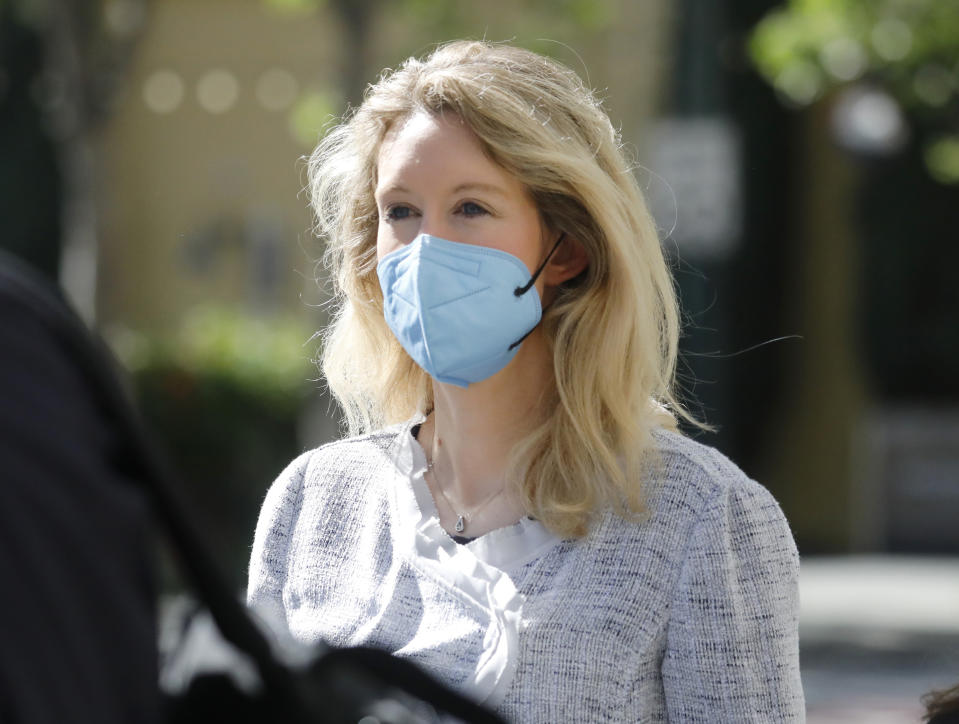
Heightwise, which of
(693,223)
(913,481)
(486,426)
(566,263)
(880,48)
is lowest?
(486,426)

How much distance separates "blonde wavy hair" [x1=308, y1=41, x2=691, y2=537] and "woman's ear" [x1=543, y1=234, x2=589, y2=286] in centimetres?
2

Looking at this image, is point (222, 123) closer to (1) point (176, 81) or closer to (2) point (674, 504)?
(1) point (176, 81)

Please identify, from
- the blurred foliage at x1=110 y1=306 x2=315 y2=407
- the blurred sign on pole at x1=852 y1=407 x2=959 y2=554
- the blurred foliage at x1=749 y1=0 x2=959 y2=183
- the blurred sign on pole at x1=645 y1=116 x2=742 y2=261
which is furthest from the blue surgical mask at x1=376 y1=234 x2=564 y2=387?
the blurred sign on pole at x1=852 y1=407 x2=959 y2=554

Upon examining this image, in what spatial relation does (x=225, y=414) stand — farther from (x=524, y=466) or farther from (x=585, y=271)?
(x=524, y=466)

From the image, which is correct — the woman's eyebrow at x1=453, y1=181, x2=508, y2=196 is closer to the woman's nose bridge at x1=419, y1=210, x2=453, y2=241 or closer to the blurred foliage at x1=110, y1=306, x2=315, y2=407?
the woman's nose bridge at x1=419, y1=210, x2=453, y2=241

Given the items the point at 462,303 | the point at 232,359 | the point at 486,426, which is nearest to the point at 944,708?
the point at 486,426

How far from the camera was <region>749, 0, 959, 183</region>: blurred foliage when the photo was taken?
30.7 ft

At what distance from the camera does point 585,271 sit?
2.61 meters

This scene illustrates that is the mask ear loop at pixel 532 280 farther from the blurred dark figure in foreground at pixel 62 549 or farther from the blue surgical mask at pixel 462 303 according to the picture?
the blurred dark figure in foreground at pixel 62 549

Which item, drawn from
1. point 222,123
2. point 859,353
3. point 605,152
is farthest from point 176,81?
point 605,152

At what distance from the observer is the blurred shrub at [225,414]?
9.62 metres

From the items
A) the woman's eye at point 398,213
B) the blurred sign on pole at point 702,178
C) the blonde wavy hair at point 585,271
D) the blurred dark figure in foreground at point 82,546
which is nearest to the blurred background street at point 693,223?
the blurred sign on pole at point 702,178

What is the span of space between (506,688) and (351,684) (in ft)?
2.83

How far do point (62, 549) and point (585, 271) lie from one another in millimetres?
1626
